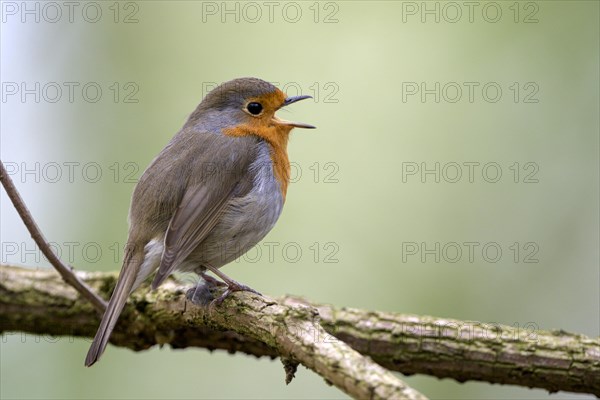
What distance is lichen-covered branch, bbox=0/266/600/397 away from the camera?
358 centimetres

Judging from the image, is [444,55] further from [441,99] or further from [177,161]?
[177,161]

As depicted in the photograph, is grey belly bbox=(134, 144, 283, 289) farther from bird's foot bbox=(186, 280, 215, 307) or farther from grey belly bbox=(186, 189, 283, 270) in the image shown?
bird's foot bbox=(186, 280, 215, 307)

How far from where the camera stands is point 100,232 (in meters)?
6.31

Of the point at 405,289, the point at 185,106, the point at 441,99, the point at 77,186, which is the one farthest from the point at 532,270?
the point at 77,186

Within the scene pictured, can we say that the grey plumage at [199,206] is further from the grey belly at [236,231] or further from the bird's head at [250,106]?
the bird's head at [250,106]

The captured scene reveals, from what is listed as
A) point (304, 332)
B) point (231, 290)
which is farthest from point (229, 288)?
point (304, 332)

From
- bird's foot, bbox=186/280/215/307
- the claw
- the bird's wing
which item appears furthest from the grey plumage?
the claw

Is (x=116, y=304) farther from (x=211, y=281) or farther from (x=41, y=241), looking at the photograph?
(x=211, y=281)

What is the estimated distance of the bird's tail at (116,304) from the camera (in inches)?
142

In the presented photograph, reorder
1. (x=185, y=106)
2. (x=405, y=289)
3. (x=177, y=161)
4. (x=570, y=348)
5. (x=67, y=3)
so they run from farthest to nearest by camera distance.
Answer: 1. (x=67, y=3)
2. (x=185, y=106)
3. (x=405, y=289)
4. (x=177, y=161)
5. (x=570, y=348)

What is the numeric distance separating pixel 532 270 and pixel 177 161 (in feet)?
11.6

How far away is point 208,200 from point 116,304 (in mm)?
845

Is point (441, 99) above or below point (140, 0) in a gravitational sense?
below

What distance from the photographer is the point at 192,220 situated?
13.7ft
